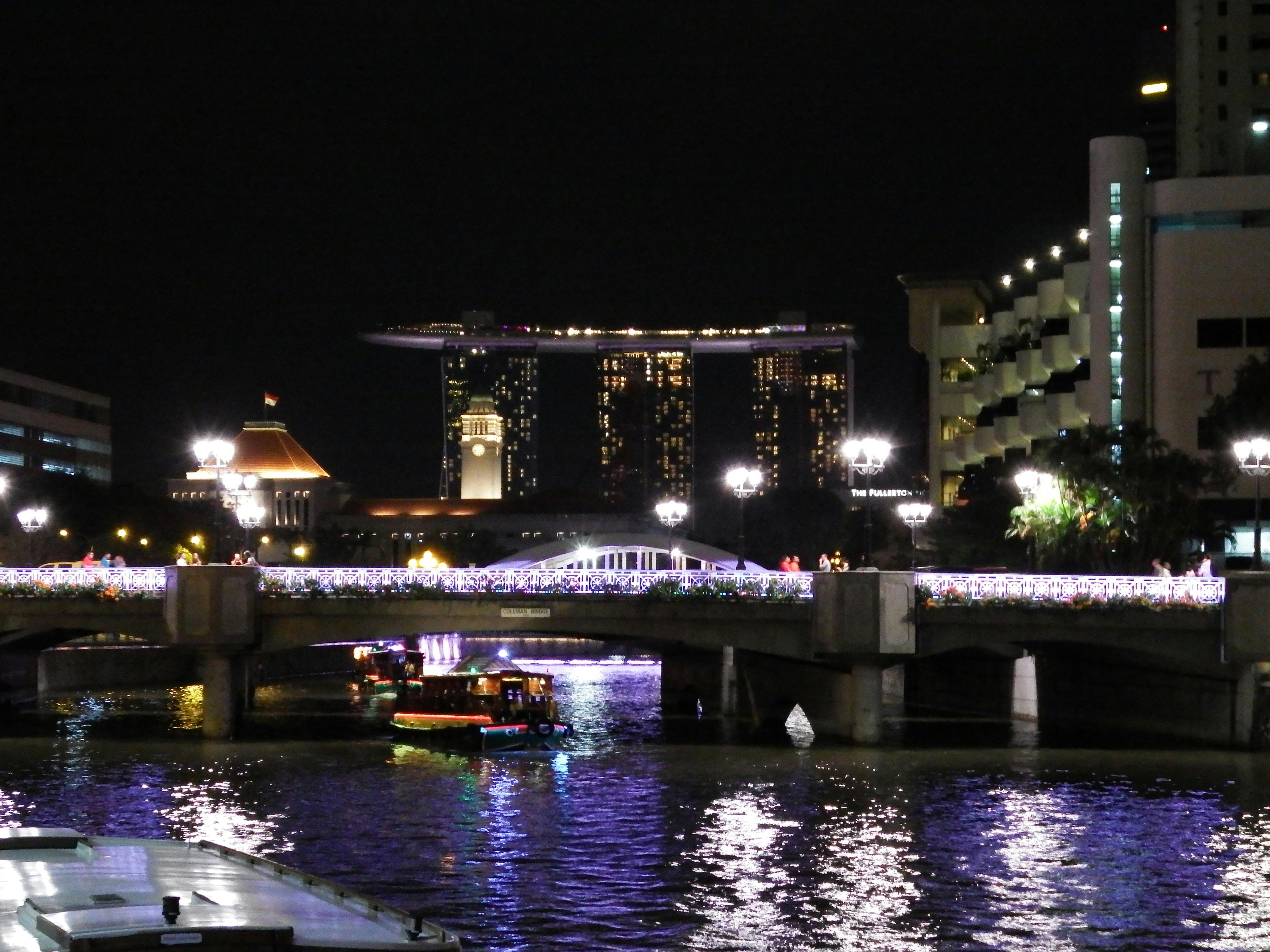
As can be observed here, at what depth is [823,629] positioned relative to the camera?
187 feet

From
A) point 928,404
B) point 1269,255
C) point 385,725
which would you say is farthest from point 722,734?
point 928,404

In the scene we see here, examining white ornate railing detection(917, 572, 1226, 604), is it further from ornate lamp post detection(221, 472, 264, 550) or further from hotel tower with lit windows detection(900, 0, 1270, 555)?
ornate lamp post detection(221, 472, 264, 550)

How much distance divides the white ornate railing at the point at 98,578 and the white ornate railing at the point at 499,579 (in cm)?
350

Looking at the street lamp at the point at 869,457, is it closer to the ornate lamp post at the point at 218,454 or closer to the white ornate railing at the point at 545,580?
the white ornate railing at the point at 545,580

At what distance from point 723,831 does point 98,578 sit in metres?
27.0

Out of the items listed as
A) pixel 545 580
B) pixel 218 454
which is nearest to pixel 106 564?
pixel 218 454

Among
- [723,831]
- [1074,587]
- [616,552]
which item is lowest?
[723,831]

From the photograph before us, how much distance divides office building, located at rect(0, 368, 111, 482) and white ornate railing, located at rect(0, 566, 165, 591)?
88217 mm

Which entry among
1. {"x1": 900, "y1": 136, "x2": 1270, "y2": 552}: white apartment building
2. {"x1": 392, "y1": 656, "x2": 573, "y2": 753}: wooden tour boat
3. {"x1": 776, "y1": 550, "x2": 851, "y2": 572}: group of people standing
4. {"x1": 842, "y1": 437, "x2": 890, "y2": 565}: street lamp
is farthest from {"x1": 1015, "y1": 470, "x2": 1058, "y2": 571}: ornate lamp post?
{"x1": 392, "y1": 656, "x2": 573, "y2": 753}: wooden tour boat

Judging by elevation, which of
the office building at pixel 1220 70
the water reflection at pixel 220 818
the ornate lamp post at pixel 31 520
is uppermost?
the office building at pixel 1220 70

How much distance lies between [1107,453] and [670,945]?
47.5 metres

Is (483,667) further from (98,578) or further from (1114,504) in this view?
(1114,504)

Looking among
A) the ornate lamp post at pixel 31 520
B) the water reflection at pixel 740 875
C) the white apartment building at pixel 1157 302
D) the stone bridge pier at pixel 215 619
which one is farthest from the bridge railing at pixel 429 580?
the white apartment building at pixel 1157 302

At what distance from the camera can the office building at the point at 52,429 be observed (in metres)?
153
